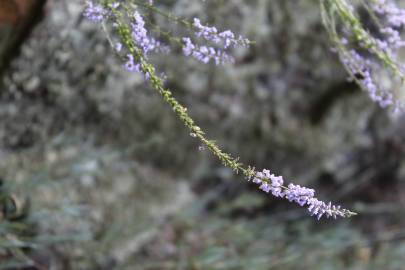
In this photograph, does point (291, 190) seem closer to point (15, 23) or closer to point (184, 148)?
point (15, 23)

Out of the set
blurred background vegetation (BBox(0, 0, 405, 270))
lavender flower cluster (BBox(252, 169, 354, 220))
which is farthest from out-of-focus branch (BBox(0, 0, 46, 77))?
lavender flower cluster (BBox(252, 169, 354, 220))

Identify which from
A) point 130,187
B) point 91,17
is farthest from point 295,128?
point 91,17

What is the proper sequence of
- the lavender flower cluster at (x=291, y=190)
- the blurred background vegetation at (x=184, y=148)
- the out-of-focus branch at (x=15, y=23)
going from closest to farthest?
the lavender flower cluster at (x=291, y=190) < the out-of-focus branch at (x=15, y=23) < the blurred background vegetation at (x=184, y=148)

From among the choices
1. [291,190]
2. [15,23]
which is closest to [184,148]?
[15,23]

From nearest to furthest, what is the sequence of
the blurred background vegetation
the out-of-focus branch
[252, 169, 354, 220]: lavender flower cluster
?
[252, 169, 354, 220]: lavender flower cluster < the out-of-focus branch < the blurred background vegetation

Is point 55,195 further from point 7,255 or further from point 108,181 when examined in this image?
point 7,255

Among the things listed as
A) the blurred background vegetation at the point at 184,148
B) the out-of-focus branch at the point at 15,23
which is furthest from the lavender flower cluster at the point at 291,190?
the out-of-focus branch at the point at 15,23

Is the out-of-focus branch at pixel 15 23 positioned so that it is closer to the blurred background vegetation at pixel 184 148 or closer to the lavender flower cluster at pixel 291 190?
the blurred background vegetation at pixel 184 148

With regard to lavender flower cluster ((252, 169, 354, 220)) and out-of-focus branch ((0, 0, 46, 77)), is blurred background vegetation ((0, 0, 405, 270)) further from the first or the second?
lavender flower cluster ((252, 169, 354, 220))

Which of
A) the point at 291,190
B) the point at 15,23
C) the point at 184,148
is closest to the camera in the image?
the point at 291,190
